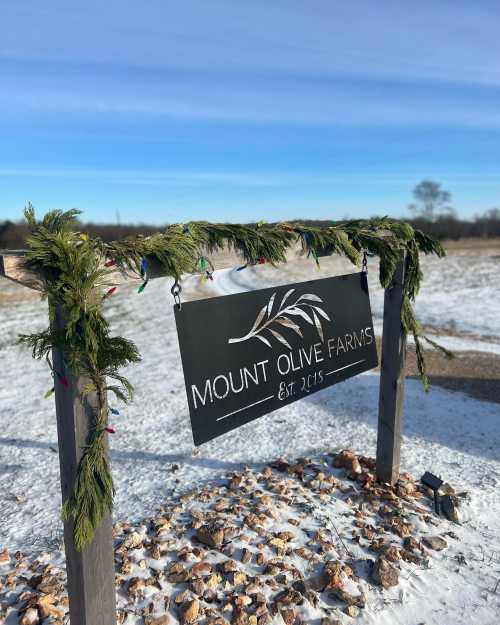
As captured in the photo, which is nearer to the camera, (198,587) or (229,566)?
(198,587)

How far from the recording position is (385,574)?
2771 millimetres

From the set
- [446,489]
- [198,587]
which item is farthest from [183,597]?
[446,489]

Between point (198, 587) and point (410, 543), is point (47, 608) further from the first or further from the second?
point (410, 543)

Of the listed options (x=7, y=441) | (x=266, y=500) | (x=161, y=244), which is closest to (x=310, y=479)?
(x=266, y=500)

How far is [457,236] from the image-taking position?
126 ft

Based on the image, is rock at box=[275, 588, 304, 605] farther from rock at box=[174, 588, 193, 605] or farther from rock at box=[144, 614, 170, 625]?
rock at box=[144, 614, 170, 625]

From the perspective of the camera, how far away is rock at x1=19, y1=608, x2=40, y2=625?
239cm

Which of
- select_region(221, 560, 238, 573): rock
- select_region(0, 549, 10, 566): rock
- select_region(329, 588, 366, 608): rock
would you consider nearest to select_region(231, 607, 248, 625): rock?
select_region(221, 560, 238, 573): rock

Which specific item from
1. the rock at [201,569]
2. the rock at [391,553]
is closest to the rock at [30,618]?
the rock at [201,569]

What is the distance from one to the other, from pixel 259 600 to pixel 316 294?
5.86 feet

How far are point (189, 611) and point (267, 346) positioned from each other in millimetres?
1413

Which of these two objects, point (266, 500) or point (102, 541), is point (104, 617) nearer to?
point (102, 541)

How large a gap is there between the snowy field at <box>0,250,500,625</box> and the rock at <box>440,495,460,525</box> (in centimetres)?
8

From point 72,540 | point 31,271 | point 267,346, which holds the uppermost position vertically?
point 31,271
